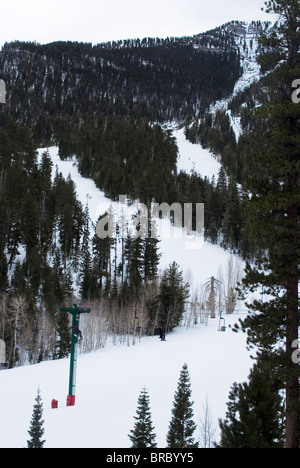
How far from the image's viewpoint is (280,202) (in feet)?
29.5

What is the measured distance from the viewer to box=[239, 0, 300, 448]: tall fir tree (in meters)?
9.14

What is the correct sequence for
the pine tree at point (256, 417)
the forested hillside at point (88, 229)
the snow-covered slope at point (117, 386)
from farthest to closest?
the forested hillside at point (88, 229) < the snow-covered slope at point (117, 386) < the pine tree at point (256, 417)

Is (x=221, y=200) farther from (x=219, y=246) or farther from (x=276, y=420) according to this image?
(x=276, y=420)

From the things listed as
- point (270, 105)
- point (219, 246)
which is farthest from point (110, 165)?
point (270, 105)

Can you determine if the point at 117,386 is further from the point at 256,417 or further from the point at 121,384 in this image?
the point at 256,417

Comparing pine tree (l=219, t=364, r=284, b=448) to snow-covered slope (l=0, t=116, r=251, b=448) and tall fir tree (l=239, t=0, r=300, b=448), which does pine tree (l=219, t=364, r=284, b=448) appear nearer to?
tall fir tree (l=239, t=0, r=300, b=448)

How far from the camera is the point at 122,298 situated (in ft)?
145

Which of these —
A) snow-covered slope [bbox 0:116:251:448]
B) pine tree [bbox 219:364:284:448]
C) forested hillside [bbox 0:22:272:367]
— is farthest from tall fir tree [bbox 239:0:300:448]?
snow-covered slope [bbox 0:116:251:448]

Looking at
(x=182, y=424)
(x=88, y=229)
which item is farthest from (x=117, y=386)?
(x=88, y=229)

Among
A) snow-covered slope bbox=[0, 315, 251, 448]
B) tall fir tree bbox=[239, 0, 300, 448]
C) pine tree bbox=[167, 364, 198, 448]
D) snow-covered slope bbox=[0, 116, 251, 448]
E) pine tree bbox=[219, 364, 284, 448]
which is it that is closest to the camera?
pine tree bbox=[219, 364, 284, 448]

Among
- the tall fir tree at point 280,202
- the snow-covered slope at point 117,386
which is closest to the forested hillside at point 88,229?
the tall fir tree at point 280,202

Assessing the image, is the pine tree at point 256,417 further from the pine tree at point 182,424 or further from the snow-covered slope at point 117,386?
the snow-covered slope at point 117,386

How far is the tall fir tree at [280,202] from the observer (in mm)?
9141
